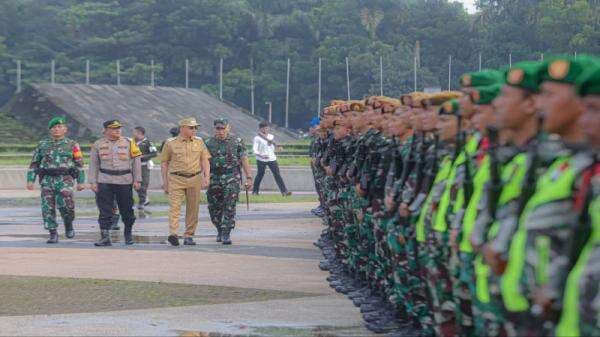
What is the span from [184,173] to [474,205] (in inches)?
460

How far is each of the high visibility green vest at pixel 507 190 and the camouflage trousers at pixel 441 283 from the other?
1336 millimetres

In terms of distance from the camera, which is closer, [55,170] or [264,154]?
[55,170]

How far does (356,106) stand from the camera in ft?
43.6

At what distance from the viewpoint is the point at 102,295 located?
13.0 metres

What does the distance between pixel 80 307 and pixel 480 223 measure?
596 centimetres

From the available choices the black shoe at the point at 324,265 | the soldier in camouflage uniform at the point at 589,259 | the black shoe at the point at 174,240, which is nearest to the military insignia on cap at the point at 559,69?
the soldier in camouflage uniform at the point at 589,259

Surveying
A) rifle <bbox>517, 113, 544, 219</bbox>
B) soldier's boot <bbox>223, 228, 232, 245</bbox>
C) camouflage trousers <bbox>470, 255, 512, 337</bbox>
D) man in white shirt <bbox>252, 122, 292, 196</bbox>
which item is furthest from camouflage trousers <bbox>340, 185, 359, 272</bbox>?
man in white shirt <bbox>252, 122, 292, 196</bbox>

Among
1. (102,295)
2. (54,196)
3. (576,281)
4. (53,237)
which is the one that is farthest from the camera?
(54,196)

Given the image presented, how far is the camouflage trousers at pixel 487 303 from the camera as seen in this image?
6.78 meters

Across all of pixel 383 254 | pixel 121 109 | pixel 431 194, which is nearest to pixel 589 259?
pixel 431 194

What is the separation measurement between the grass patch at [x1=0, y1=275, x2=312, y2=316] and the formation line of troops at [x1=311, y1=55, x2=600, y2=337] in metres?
1.41

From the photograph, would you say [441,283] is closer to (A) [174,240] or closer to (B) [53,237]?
(A) [174,240]

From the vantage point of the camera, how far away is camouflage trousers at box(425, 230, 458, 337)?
8.43 meters

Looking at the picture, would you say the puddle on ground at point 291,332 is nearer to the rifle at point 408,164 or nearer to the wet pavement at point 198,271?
the wet pavement at point 198,271
